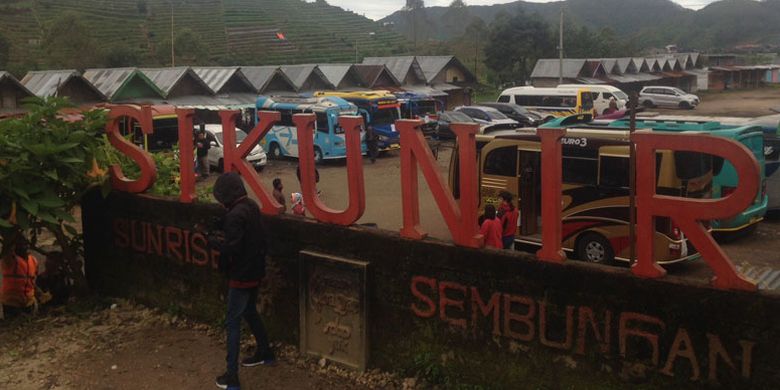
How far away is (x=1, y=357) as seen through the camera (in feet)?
21.6

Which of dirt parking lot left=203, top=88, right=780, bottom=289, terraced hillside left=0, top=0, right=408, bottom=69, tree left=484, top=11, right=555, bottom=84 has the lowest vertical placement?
dirt parking lot left=203, top=88, right=780, bottom=289

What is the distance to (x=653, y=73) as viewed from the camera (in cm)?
5219

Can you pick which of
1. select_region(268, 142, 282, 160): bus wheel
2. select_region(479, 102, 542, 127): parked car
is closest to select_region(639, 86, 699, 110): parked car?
select_region(479, 102, 542, 127): parked car

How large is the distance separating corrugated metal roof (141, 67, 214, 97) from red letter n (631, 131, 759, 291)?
2535cm

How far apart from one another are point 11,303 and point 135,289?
1.33 meters

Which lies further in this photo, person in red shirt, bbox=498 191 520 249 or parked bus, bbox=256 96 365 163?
parked bus, bbox=256 96 365 163

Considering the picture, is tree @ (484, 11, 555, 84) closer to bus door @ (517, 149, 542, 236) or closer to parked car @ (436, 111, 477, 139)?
parked car @ (436, 111, 477, 139)

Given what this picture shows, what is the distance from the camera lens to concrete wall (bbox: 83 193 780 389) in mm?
4262

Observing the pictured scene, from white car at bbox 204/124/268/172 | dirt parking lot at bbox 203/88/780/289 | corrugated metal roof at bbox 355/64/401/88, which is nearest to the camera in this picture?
dirt parking lot at bbox 203/88/780/289

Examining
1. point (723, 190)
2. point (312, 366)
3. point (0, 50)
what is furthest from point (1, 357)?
point (0, 50)

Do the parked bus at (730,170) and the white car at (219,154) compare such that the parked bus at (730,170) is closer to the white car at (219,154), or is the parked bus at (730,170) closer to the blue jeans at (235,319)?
the blue jeans at (235,319)

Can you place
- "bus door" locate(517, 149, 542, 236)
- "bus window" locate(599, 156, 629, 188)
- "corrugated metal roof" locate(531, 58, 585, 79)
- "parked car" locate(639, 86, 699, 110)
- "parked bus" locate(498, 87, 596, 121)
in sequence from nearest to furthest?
"bus window" locate(599, 156, 629, 188), "bus door" locate(517, 149, 542, 236), "parked bus" locate(498, 87, 596, 121), "parked car" locate(639, 86, 699, 110), "corrugated metal roof" locate(531, 58, 585, 79)

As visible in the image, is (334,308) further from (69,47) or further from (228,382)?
(69,47)

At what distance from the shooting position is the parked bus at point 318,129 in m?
21.6
